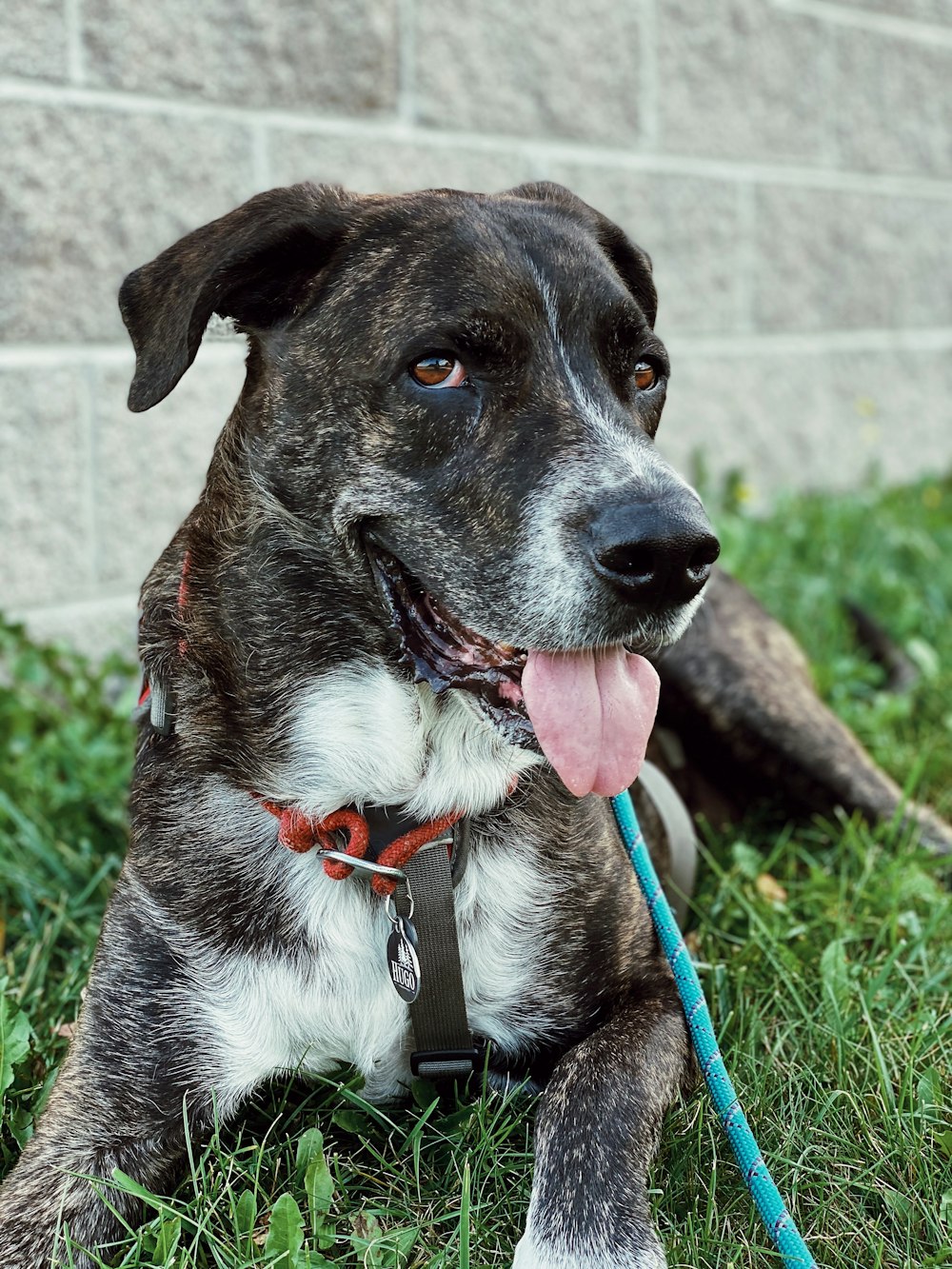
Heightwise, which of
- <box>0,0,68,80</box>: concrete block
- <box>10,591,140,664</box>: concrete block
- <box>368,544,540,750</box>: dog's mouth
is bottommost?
<box>10,591,140,664</box>: concrete block

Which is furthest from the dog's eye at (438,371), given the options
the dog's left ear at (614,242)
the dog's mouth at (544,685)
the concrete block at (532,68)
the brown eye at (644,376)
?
the concrete block at (532,68)

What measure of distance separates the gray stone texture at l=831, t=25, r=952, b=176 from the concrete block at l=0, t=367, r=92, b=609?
4.47m

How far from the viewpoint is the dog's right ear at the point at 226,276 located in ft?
7.47

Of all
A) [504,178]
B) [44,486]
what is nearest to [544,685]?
[44,486]

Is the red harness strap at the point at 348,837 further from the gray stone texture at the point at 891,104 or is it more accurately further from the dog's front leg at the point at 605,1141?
the gray stone texture at the point at 891,104

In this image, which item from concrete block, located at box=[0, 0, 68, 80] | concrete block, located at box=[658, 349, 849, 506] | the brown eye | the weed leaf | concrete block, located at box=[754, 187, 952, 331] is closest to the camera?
the weed leaf

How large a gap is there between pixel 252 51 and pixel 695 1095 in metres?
3.64

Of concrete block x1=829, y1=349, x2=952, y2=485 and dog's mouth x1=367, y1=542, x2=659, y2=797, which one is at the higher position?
dog's mouth x1=367, y1=542, x2=659, y2=797

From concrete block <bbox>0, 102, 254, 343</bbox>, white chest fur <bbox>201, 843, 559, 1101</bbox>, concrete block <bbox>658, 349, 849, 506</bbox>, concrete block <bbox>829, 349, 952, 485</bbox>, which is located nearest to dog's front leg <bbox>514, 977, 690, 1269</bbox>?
white chest fur <bbox>201, 843, 559, 1101</bbox>

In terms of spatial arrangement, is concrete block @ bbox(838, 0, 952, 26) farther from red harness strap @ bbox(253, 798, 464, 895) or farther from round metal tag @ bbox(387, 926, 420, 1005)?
round metal tag @ bbox(387, 926, 420, 1005)

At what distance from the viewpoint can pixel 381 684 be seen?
234 cm

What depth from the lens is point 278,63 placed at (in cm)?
451

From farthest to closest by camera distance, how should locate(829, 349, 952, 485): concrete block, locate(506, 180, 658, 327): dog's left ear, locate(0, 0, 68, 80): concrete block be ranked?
locate(829, 349, 952, 485): concrete block < locate(0, 0, 68, 80): concrete block < locate(506, 180, 658, 327): dog's left ear

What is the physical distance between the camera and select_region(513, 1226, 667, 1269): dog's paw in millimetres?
1913
